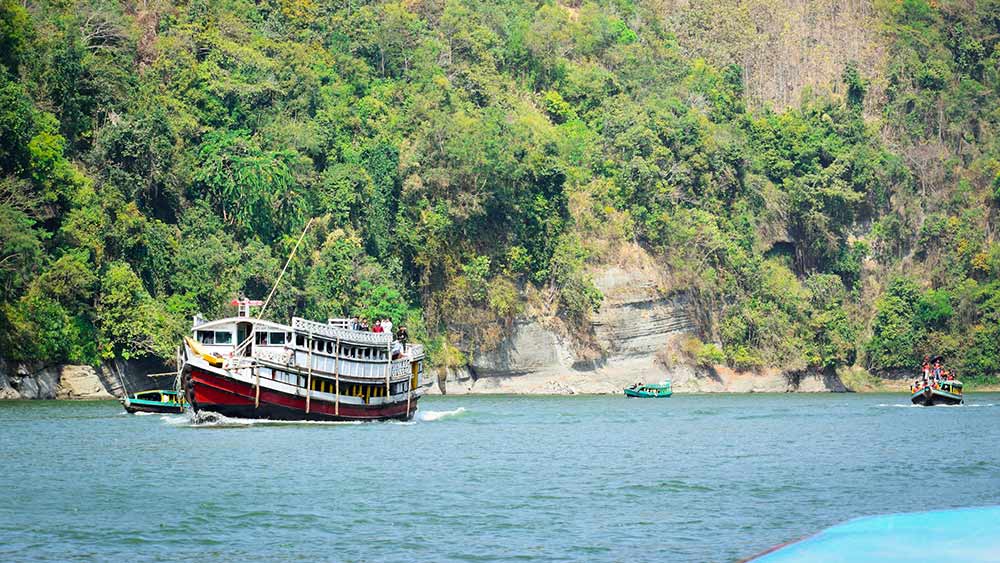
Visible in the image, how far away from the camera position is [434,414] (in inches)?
2867

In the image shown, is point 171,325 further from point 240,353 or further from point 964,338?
point 964,338

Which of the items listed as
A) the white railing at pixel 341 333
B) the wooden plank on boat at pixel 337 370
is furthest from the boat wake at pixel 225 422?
the white railing at pixel 341 333

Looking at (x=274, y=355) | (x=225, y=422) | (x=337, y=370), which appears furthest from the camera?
(x=337, y=370)

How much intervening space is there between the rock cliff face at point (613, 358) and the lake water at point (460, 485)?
109ft

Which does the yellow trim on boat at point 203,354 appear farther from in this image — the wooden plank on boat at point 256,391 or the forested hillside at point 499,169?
the forested hillside at point 499,169

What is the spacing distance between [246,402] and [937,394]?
4695cm

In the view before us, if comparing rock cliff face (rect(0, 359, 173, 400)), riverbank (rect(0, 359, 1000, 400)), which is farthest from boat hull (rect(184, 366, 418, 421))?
riverbank (rect(0, 359, 1000, 400))

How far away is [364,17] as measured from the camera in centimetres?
11638

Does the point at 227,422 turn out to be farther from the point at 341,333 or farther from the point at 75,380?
the point at 75,380

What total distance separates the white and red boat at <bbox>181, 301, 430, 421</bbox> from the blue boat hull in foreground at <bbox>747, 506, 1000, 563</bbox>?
4516 centimetres

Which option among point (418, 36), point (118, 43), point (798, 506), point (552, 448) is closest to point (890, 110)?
point (418, 36)

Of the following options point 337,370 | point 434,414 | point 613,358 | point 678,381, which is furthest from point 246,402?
point 678,381

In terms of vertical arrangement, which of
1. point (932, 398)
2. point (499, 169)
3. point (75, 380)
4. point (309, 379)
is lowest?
point (932, 398)

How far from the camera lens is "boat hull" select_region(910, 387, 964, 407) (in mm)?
85000
